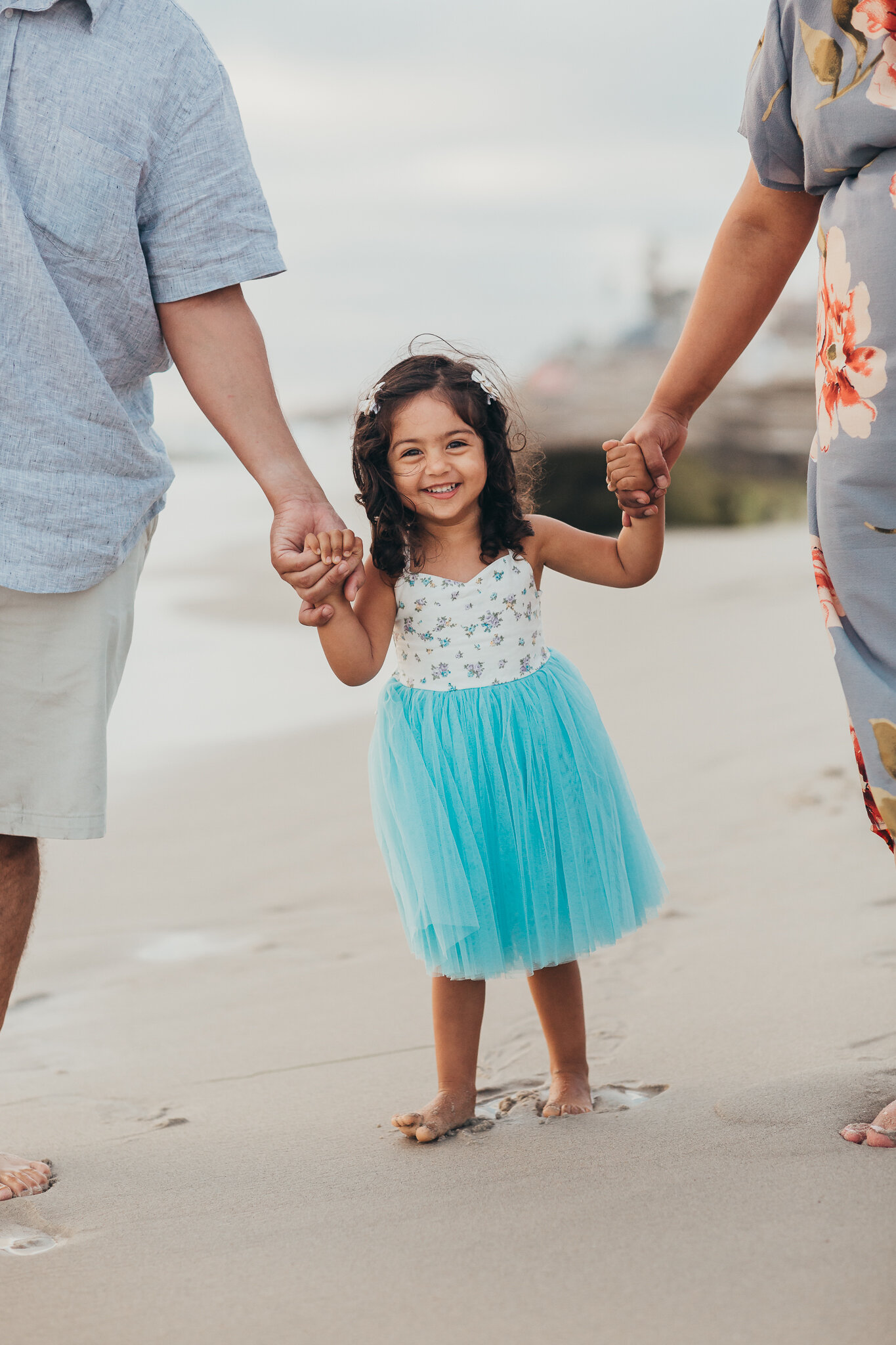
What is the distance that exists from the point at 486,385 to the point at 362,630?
56cm

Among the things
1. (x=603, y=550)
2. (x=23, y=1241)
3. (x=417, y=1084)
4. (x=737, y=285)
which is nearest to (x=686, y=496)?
(x=603, y=550)

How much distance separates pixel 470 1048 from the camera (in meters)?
2.38

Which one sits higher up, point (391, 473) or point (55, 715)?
point (391, 473)

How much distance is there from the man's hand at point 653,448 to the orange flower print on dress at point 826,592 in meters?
0.45

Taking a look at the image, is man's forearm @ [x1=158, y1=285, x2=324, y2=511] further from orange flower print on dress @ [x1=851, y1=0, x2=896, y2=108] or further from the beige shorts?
orange flower print on dress @ [x1=851, y1=0, x2=896, y2=108]

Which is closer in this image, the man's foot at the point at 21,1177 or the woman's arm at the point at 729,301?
the man's foot at the point at 21,1177

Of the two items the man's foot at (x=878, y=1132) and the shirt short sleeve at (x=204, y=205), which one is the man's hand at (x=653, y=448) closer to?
the shirt short sleeve at (x=204, y=205)

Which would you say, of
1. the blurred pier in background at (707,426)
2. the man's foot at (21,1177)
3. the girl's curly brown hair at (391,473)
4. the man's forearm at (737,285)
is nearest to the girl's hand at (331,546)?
the girl's curly brown hair at (391,473)

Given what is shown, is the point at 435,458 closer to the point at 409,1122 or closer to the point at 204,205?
the point at 204,205

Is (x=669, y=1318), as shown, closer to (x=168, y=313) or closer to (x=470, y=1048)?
(x=470, y=1048)

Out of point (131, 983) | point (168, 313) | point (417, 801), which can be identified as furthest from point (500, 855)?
point (131, 983)

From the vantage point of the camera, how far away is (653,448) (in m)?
2.41

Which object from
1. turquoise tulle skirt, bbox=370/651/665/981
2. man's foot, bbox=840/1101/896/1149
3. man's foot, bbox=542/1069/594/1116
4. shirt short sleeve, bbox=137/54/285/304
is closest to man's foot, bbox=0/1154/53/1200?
turquoise tulle skirt, bbox=370/651/665/981

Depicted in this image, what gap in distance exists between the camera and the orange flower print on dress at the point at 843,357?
181 centimetres
